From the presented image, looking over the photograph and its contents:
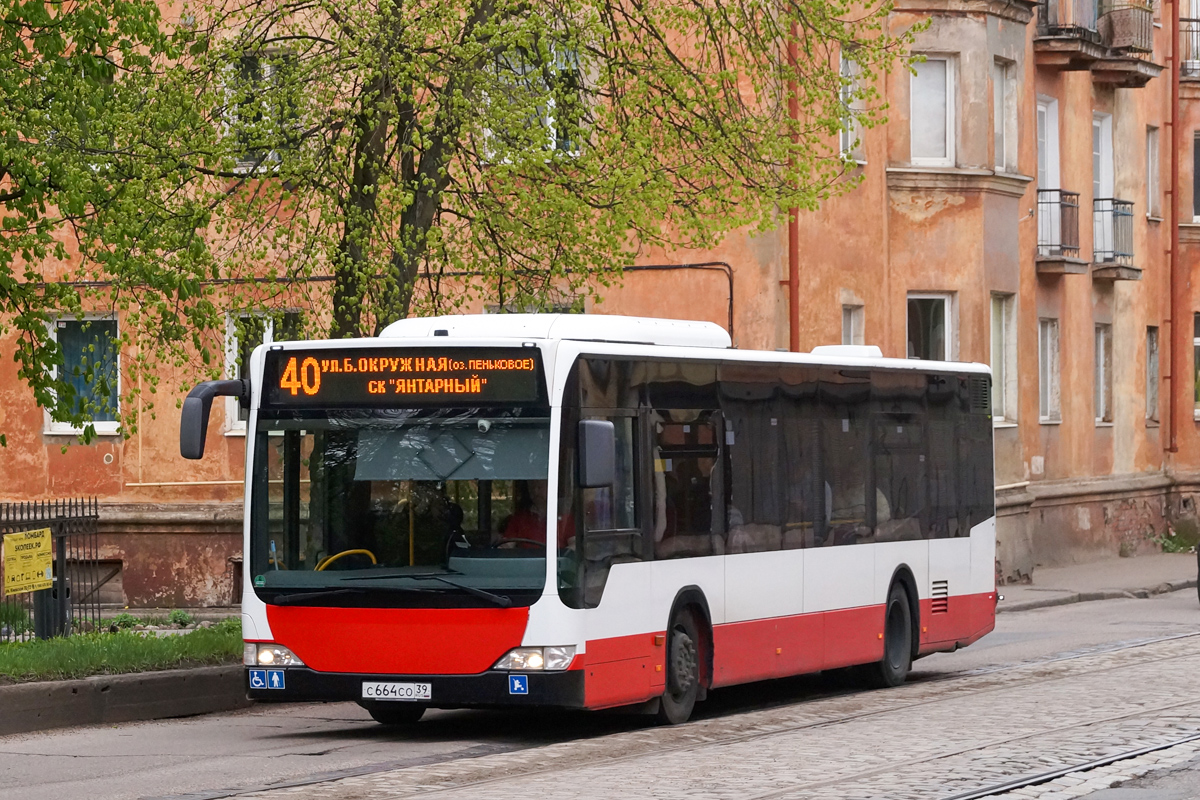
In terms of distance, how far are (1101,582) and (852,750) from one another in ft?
66.0

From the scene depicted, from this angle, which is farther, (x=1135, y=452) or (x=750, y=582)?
(x=1135, y=452)

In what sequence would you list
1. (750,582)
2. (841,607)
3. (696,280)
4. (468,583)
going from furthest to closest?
(696,280) < (841,607) < (750,582) < (468,583)

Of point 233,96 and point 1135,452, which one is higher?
point 233,96

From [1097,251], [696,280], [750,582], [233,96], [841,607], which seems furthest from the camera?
[1097,251]

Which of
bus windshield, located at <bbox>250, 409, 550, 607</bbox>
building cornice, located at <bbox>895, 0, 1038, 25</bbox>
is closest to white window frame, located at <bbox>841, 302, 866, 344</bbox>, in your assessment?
building cornice, located at <bbox>895, 0, 1038, 25</bbox>

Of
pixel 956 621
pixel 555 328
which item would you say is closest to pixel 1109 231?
pixel 956 621

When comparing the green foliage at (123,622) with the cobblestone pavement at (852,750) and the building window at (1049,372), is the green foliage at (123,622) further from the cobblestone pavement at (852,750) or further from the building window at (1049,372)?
the building window at (1049,372)

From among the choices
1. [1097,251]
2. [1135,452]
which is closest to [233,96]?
[1097,251]

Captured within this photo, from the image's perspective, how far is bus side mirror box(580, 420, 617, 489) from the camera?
12.7 m

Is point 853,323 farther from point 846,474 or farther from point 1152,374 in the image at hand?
point 846,474

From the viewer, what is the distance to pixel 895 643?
17.6 metres

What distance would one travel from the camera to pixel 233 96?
17.8 meters

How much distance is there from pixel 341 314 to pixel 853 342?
12609 mm

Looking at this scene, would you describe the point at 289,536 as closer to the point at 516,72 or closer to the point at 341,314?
the point at 341,314
